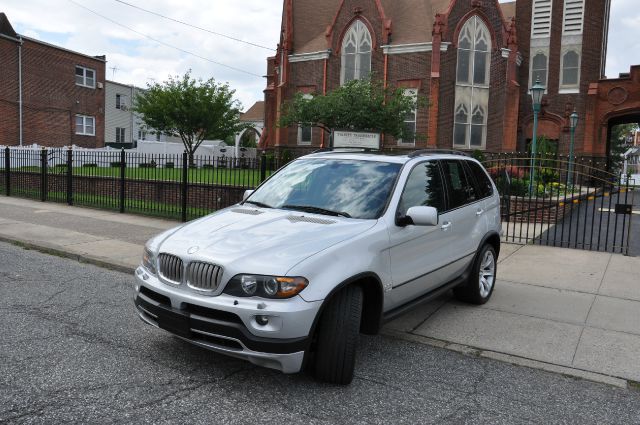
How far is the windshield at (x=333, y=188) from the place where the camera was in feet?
15.9

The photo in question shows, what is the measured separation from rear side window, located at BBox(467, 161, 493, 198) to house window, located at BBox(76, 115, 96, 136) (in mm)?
40046

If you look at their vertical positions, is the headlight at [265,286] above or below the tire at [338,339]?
above

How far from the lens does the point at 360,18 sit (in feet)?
105

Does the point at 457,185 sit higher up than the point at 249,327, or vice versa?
the point at 457,185

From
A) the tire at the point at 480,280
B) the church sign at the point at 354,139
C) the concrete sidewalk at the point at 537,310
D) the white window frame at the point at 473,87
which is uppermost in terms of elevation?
the white window frame at the point at 473,87

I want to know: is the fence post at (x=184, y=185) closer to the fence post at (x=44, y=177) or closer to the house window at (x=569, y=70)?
the fence post at (x=44, y=177)

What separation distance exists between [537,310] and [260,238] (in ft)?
13.0

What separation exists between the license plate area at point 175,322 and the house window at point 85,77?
137ft

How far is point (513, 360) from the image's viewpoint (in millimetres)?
4918

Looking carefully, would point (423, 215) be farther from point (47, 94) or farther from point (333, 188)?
point (47, 94)

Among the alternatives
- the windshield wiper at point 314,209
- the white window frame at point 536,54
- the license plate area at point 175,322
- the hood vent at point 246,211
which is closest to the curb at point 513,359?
the windshield wiper at point 314,209

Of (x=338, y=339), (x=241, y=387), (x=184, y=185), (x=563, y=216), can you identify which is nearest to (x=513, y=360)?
(x=338, y=339)

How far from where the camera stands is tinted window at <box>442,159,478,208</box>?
5.85 m

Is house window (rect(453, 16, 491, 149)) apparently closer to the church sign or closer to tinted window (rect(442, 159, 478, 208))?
the church sign
